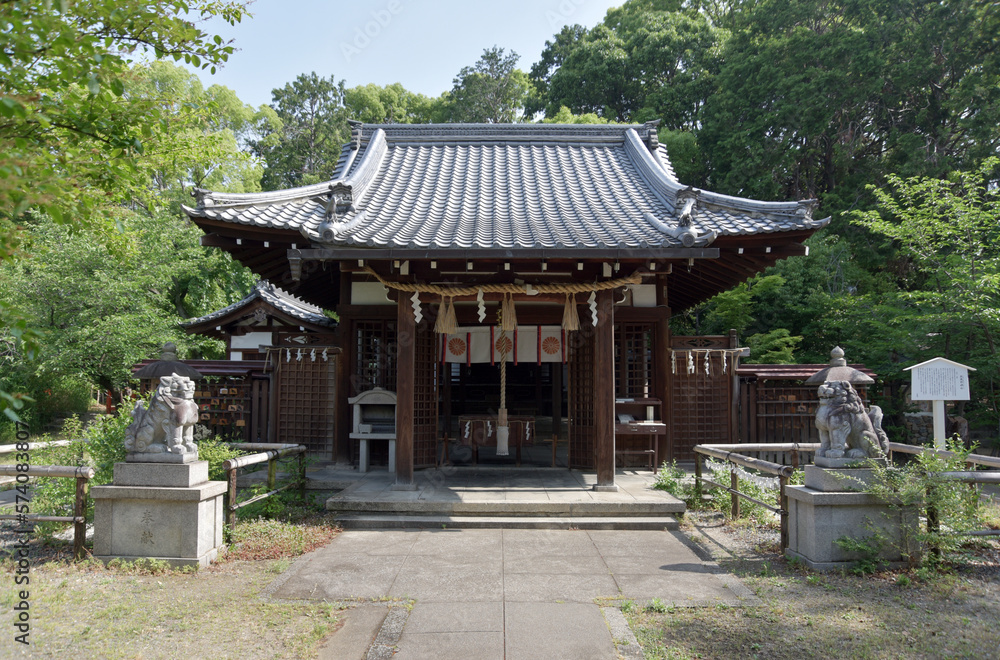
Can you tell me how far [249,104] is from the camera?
1142 inches

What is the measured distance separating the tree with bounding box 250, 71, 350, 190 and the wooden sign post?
26.0 m

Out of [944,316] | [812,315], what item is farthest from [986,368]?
[812,315]

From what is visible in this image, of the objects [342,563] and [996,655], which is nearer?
[996,655]

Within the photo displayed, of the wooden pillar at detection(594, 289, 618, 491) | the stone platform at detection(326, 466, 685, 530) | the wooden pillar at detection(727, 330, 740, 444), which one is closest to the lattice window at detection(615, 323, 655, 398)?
the wooden pillar at detection(727, 330, 740, 444)

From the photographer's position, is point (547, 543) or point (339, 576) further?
point (547, 543)

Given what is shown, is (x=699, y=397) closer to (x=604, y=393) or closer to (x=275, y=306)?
(x=604, y=393)

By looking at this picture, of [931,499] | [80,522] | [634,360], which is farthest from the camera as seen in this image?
[634,360]

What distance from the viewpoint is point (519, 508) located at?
291 inches

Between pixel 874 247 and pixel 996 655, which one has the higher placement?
pixel 874 247

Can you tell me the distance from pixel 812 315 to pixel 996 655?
49.5 ft

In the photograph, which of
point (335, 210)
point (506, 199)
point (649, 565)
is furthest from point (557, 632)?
point (506, 199)

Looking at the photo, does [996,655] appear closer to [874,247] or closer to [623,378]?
[623,378]

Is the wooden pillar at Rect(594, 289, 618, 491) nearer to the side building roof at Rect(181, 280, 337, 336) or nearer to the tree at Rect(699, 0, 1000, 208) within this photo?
the side building roof at Rect(181, 280, 337, 336)

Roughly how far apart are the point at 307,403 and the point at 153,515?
5.47 m
